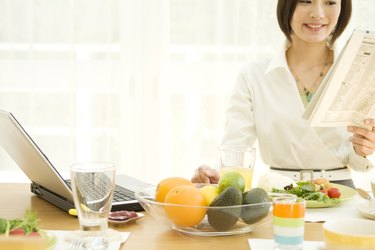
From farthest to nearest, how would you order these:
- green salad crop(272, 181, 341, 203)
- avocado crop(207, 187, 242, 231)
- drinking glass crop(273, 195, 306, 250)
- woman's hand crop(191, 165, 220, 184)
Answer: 1. woman's hand crop(191, 165, 220, 184)
2. green salad crop(272, 181, 341, 203)
3. avocado crop(207, 187, 242, 231)
4. drinking glass crop(273, 195, 306, 250)

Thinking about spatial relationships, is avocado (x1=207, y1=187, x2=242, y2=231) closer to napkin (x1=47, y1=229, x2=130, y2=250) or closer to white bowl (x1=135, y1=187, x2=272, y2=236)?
white bowl (x1=135, y1=187, x2=272, y2=236)

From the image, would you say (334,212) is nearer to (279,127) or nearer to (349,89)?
(349,89)

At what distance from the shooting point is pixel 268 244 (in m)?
1.22

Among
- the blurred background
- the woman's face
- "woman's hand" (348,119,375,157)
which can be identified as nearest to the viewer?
"woman's hand" (348,119,375,157)

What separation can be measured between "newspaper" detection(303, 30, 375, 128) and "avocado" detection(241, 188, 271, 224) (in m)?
0.52

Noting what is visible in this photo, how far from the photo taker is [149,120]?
10.3 ft

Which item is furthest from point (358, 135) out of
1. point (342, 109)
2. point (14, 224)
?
point (14, 224)

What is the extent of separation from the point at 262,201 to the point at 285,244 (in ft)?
0.45

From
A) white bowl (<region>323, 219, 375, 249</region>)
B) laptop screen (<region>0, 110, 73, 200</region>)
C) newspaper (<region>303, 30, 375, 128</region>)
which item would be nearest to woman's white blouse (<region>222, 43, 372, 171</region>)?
newspaper (<region>303, 30, 375, 128</region>)

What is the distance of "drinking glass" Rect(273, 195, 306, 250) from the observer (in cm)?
113

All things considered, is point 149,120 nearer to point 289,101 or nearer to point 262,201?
point 289,101

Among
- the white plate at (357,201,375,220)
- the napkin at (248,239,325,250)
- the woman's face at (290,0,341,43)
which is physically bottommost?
the napkin at (248,239,325,250)

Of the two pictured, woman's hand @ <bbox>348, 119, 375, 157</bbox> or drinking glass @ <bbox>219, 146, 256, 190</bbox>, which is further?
woman's hand @ <bbox>348, 119, 375, 157</bbox>

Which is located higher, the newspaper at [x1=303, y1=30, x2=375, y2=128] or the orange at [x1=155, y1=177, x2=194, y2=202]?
the newspaper at [x1=303, y1=30, x2=375, y2=128]
